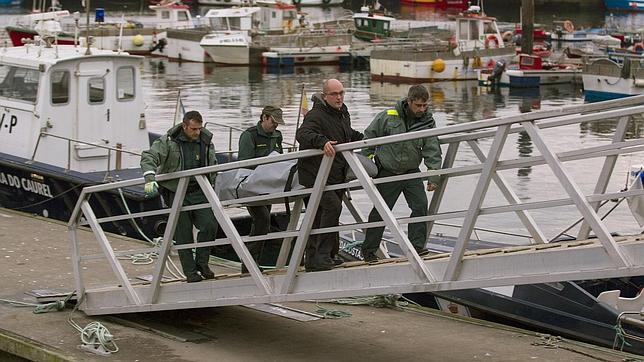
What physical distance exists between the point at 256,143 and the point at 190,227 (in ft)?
5.00

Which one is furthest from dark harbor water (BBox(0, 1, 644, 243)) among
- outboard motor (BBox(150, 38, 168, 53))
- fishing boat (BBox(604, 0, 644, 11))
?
fishing boat (BBox(604, 0, 644, 11))

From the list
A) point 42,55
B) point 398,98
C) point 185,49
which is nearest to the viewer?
point 42,55

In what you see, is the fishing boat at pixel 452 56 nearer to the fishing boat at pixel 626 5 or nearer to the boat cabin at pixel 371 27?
the boat cabin at pixel 371 27

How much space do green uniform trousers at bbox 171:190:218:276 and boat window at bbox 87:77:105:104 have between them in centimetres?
791

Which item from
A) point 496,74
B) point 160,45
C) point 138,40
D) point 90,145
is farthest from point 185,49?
point 90,145

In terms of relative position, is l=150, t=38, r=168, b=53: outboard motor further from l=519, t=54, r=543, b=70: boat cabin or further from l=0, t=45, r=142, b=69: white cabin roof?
l=0, t=45, r=142, b=69: white cabin roof

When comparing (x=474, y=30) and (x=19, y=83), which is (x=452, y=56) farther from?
(x=19, y=83)

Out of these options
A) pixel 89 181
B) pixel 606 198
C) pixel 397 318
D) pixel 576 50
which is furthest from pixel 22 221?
pixel 576 50

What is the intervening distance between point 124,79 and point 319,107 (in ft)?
29.7

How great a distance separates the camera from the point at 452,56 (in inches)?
1928

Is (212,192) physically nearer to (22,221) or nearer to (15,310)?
(15,310)

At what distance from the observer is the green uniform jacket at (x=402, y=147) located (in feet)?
32.8

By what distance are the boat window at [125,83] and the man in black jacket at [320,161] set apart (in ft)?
29.2

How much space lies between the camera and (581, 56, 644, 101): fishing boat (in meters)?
40.2
